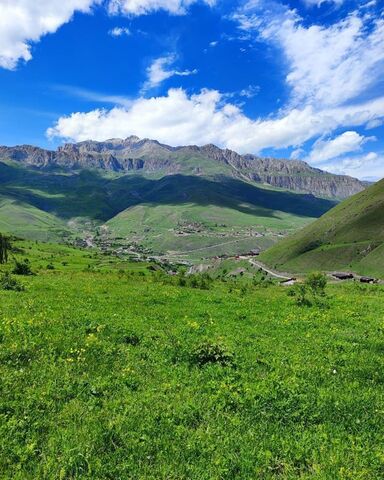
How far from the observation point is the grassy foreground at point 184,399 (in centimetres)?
947

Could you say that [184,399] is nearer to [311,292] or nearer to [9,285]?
[9,285]

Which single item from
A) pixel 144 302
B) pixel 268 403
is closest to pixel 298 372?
pixel 268 403

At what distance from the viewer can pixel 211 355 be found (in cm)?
1602

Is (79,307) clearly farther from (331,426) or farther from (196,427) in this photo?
(331,426)

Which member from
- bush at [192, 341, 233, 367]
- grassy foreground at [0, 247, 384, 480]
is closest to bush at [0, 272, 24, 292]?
grassy foreground at [0, 247, 384, 480]

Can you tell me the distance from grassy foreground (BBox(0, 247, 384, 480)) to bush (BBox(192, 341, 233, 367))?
0.05m

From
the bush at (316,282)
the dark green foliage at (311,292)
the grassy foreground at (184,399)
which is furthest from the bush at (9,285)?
the bush at (316,282)

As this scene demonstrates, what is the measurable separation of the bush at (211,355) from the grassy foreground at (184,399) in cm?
5

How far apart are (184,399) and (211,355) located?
12.0 ft

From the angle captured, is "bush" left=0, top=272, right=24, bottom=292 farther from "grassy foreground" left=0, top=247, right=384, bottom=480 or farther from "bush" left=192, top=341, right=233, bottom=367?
"bush" left=192, top=341, right=233, bottom=367

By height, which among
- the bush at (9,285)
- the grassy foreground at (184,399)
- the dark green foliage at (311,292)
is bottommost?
the bush at (9,285)

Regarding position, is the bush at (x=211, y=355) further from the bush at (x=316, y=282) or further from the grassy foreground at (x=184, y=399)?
the bush at (x=316, y=282)

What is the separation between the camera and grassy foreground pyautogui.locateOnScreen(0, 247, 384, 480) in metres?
9.47

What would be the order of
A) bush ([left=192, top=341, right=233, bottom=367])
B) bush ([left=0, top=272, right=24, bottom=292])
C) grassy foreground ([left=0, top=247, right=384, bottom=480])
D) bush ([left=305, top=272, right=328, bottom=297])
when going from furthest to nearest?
bush ([left=305, top=272, right=328, bottom=297]) < bush ([left=0, top=272, right=24, bottom=292]) < bush ([left=192, top=341, right=233, bottom=367]) < grassy foreground ([left=0, top=247, right=384, bottom=480])
